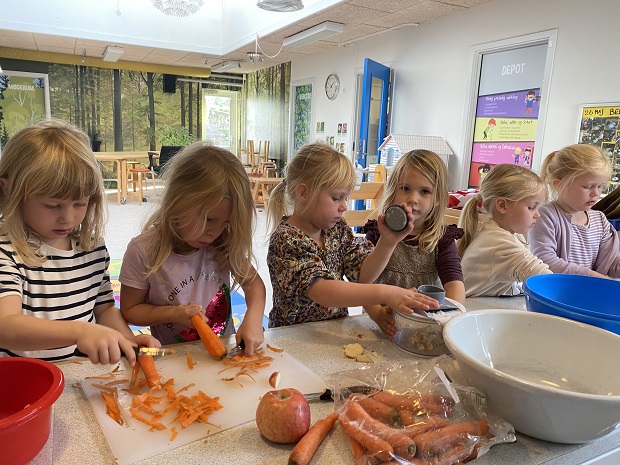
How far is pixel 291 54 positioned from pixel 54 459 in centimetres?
775

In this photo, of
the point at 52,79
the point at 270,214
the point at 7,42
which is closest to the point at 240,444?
the point at 270,214

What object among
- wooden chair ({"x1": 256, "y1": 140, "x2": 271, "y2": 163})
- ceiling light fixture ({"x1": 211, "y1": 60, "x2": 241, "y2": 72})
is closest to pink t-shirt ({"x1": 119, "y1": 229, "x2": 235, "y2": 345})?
ceiling light fixture ({"x1": 211, "y1": 60, "x2": 241, "y2": 72})

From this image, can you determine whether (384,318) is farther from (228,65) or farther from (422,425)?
(228,65)

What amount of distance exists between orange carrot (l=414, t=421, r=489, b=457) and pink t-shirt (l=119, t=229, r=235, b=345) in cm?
73

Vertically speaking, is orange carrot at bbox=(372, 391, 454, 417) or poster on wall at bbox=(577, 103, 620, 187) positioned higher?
poster on wall at bbox=(577, 103, 620, 187)

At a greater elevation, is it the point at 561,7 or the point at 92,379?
the point at 561,7

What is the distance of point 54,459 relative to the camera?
0.58 m

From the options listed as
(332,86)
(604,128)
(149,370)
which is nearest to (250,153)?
(332,86)

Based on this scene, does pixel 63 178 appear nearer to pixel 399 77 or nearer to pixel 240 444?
pixel 240 444

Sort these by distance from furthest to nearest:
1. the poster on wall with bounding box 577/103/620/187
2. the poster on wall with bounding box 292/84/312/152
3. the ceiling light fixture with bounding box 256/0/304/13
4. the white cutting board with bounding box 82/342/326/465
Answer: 1. the poster on wall with bounding box 292/84/312/152
2. the ceiling light fixture with bounding box 256/0/304/13
3. the poster on wall with bounding box 577/103/620/187
4. the white cutting board with bounding box 82/342/326/465

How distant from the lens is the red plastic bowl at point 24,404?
0.51 metres

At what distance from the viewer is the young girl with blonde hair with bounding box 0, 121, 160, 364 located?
2.65 ft

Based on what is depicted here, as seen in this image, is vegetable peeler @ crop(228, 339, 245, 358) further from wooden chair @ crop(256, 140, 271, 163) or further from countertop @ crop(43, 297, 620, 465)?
wooden chair @ crop(256, 140, 271, 163)

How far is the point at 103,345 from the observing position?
73cm
